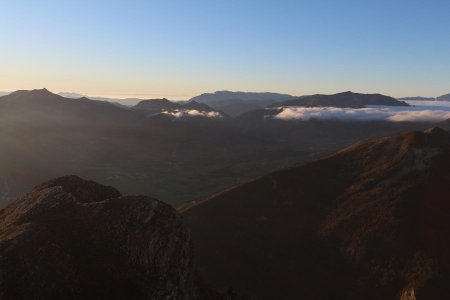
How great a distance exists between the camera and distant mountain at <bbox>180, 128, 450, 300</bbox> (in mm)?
93438

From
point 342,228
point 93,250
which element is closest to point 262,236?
→ point 342,228

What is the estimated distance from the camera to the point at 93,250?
3978cm

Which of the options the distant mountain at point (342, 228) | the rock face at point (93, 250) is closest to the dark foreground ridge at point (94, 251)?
the rock face at point (93, 250)

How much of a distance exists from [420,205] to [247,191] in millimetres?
54591

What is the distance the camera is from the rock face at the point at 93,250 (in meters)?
35.7

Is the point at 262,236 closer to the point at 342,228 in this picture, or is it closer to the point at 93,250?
the point at 342,228

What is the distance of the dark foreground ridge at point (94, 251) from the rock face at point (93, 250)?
72 mm

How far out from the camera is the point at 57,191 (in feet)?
161

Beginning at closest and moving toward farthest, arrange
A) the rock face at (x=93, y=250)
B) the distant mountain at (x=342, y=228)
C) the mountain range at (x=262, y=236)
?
1. the rock face at (x=93, y=250)
2. the mountain range at (x=262, y=236)
3. the distant mountain at (x=342, y=228)

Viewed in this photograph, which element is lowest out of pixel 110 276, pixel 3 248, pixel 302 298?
pixel 302 298

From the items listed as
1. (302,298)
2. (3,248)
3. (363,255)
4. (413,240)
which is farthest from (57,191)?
(413,240)

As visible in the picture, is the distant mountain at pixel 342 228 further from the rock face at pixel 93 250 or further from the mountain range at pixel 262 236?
the rock face at pixel 93 250

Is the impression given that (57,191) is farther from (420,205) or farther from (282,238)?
(420,205)

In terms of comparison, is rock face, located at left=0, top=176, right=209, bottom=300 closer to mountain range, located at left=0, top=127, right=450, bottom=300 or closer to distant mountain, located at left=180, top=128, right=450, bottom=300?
mountain range, located at left=0, top=127, right=450, bottom=300
